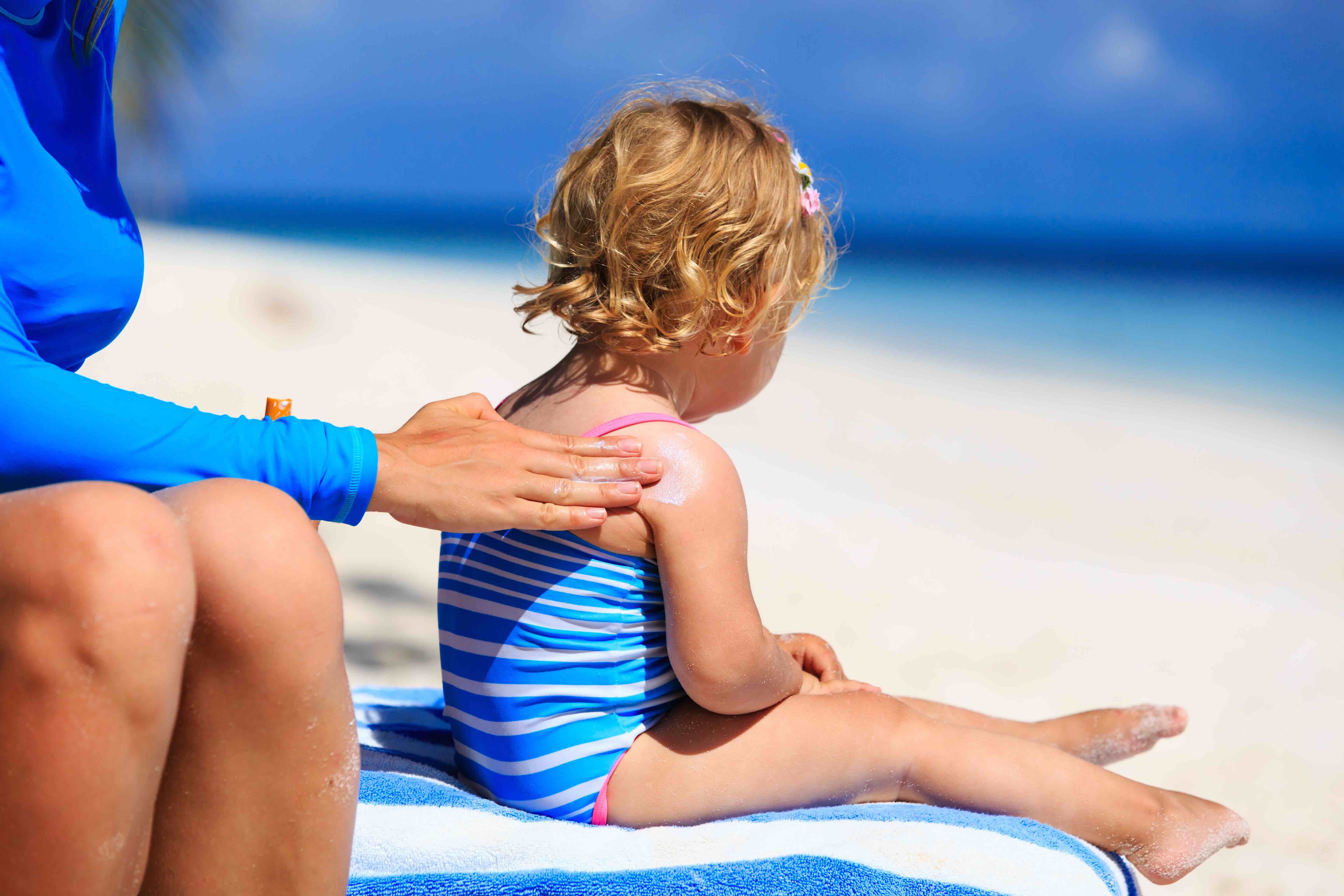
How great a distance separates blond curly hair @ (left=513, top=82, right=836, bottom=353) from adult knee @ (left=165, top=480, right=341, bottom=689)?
921 millimetres

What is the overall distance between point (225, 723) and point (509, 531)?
0.75 meters

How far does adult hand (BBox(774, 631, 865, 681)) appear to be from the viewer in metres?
2.15

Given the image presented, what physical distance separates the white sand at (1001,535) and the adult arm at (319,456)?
2020 millimetres

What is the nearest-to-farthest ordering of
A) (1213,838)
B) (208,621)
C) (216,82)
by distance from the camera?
(208,621)
(1213,838)
(216,82)

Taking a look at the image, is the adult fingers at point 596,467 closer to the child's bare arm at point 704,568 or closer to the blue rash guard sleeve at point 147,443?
the child's bare arm at point 704,568

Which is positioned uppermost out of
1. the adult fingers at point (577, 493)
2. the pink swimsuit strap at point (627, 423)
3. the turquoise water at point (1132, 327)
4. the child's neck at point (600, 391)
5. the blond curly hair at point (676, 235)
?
the turquoise water at point (1132, 327)

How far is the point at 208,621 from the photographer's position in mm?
1042

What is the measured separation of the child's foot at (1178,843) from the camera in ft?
6.34

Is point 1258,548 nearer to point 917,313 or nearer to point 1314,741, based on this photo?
point 1314,741

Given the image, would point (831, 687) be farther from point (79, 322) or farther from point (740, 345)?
point (79, 322)

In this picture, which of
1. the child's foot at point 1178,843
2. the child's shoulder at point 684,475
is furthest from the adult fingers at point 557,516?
the child's foot at point 1178,843

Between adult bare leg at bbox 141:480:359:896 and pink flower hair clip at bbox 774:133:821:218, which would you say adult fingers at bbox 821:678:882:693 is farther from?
adult bare leg at bbox 141:480:359:896

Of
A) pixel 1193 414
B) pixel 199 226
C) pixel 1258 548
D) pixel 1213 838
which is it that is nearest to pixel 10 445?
pixel 1213 838

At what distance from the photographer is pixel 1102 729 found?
8.04 ft
